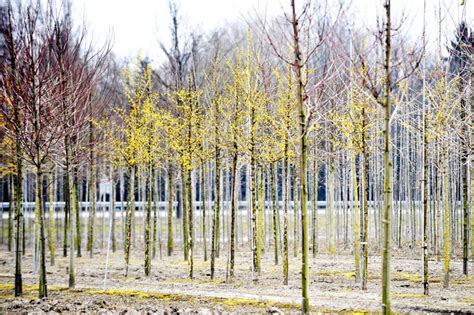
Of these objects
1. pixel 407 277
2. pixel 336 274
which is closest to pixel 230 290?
pixel 336 274

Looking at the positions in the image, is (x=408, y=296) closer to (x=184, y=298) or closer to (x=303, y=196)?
(x=184, y=298)

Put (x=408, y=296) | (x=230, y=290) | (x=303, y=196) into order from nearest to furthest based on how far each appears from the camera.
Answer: (x=303, y=196)
(x=408, y=296)
(x=230, y=290)

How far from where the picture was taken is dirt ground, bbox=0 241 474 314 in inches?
444

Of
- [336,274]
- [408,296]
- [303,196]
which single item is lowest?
[336,274]

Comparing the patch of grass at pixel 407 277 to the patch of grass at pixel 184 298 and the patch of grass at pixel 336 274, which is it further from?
the patch of grass at pixel 184 298

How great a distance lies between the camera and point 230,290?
552 inches

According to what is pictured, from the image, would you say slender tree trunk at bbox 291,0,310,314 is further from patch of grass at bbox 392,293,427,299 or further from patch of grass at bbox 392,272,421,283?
patch of grass at bbox 392,272,421,283

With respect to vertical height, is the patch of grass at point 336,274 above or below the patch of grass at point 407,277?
below

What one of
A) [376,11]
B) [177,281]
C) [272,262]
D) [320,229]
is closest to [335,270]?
[272,262]

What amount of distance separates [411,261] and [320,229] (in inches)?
632

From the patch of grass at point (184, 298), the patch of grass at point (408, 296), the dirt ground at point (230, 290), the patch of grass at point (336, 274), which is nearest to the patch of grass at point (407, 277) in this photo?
the dirt ground at point (230, 290)

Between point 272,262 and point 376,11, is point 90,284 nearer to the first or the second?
point 272,262

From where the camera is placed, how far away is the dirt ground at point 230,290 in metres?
11.3

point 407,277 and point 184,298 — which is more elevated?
point 184,298
